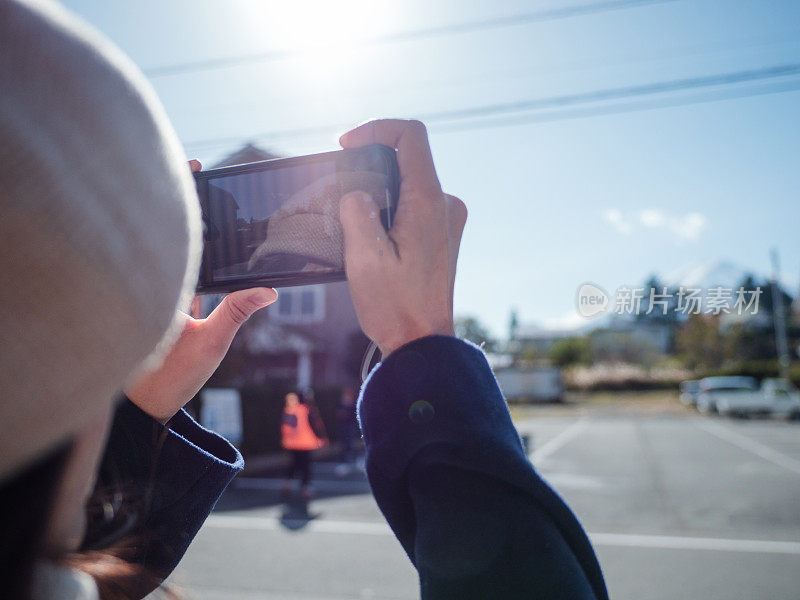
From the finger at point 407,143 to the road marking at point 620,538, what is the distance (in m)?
6.72

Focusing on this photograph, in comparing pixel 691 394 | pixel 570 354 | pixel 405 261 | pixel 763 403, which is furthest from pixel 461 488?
pixel 570 354

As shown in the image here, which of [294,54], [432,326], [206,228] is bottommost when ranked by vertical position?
[432,326]

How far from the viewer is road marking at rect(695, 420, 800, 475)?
1258cm

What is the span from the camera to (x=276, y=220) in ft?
3.18

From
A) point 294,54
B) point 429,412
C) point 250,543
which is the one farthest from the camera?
point 294,54

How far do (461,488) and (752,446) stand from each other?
1821cm

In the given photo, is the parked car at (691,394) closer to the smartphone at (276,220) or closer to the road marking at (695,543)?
the road marking at (695,543)

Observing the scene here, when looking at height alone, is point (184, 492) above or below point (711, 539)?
above

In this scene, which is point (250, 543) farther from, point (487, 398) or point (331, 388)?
point (331, 388)

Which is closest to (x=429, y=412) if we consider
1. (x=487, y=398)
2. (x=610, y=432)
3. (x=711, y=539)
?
(x=487, y=398)

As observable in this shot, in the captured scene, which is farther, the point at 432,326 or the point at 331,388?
the point at 331,388

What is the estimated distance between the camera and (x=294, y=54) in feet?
25.5

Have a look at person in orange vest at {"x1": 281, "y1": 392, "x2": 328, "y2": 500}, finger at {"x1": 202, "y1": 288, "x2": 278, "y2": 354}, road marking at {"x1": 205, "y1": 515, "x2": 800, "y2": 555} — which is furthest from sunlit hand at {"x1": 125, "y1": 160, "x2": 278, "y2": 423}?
person in orange vest at {"x1": 281, "y1": 392, "x2": 328, "y2": 500}

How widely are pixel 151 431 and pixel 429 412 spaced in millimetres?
474
